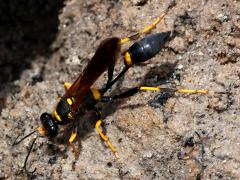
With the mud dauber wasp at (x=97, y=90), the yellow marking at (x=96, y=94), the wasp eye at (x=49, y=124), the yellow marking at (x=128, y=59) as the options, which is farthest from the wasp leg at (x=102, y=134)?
the yellow marking at (x=128, y=59)

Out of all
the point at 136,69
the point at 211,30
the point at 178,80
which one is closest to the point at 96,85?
the point at 136,69

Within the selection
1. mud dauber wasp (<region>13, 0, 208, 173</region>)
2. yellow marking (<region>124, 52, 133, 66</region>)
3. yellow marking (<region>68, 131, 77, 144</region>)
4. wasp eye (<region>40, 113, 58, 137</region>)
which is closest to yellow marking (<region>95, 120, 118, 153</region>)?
mud dauber wasp (<region>13, 0, 208, 173</region>)

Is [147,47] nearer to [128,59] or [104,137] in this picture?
[128,59]

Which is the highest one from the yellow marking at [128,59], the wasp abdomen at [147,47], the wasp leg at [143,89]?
the wasp abdomen at [147,47]

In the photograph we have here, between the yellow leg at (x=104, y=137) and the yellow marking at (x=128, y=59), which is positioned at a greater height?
the yellow marking at (x=128, y=59)

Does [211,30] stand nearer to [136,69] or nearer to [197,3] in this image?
[197,3]

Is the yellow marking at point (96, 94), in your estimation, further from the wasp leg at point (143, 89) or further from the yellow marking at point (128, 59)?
the yellow marking at point (128, 59)

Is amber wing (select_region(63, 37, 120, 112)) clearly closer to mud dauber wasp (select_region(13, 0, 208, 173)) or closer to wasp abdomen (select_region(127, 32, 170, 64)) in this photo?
mud dauber wasp (select_region(13, 0, 208, 173))

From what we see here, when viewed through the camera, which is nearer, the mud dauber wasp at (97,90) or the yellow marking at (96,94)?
the mud dauber wasp at (97,90)
